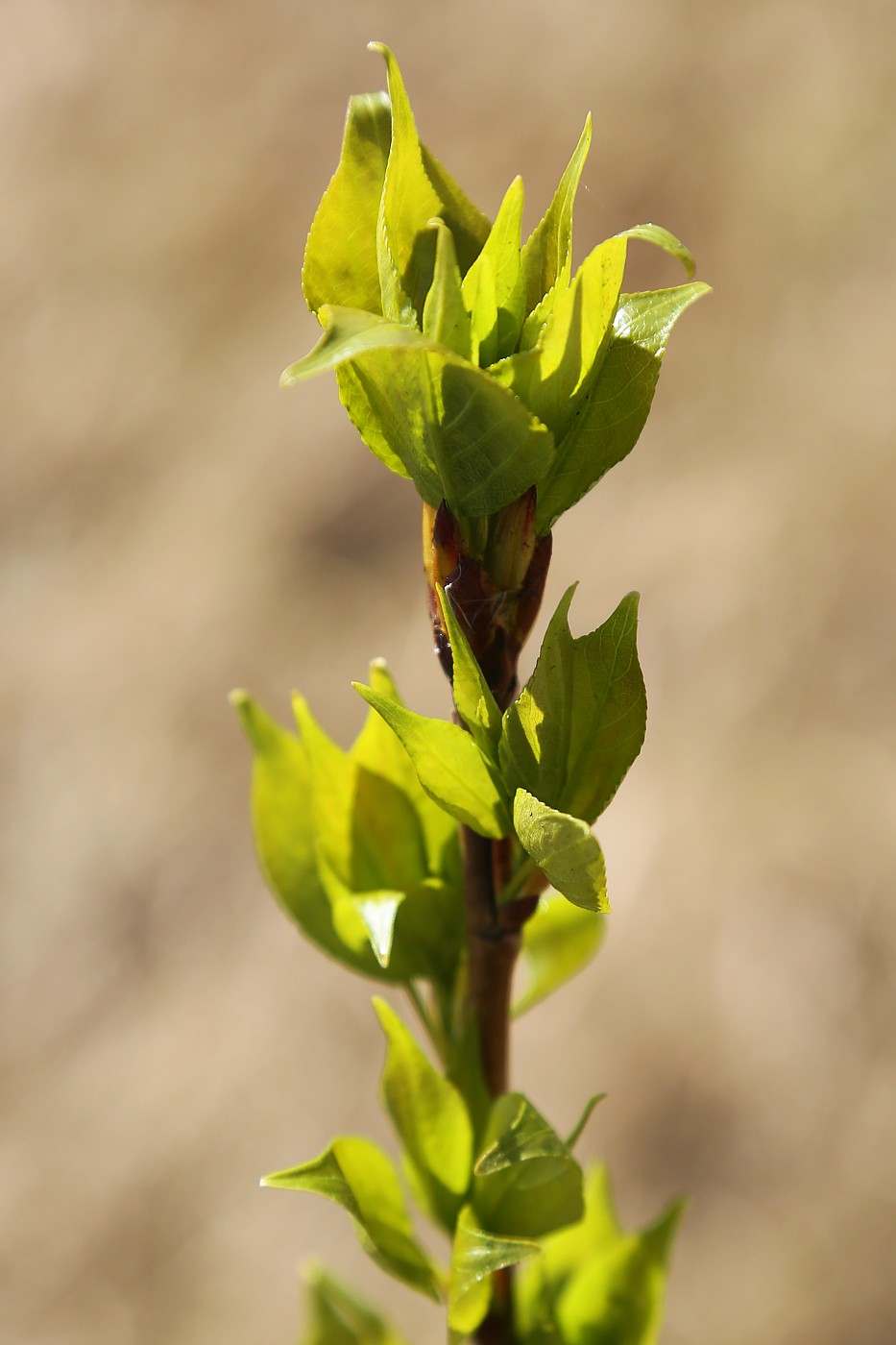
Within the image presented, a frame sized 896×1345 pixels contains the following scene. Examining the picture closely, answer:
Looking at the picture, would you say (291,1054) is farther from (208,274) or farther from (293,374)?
(293,374)

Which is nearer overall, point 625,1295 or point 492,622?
point 492,622

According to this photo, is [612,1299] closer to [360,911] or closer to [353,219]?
[360,911]

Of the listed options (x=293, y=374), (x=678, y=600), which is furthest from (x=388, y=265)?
(x=678, y=600)

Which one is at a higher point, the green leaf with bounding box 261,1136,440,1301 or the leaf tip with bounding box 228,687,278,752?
the leaf tip with bounding box 228,687,278,752

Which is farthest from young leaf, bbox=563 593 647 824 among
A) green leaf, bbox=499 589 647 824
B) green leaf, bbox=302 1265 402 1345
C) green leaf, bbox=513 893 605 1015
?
green leaf, bbox=302 1265 402 1345

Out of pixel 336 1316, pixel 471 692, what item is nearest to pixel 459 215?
pixel 471 692

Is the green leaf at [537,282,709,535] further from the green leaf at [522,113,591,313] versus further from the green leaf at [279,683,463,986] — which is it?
the green leaf at [279,683,463,986]

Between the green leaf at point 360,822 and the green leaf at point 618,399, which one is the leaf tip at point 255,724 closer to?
the green leaf at point 360,822
